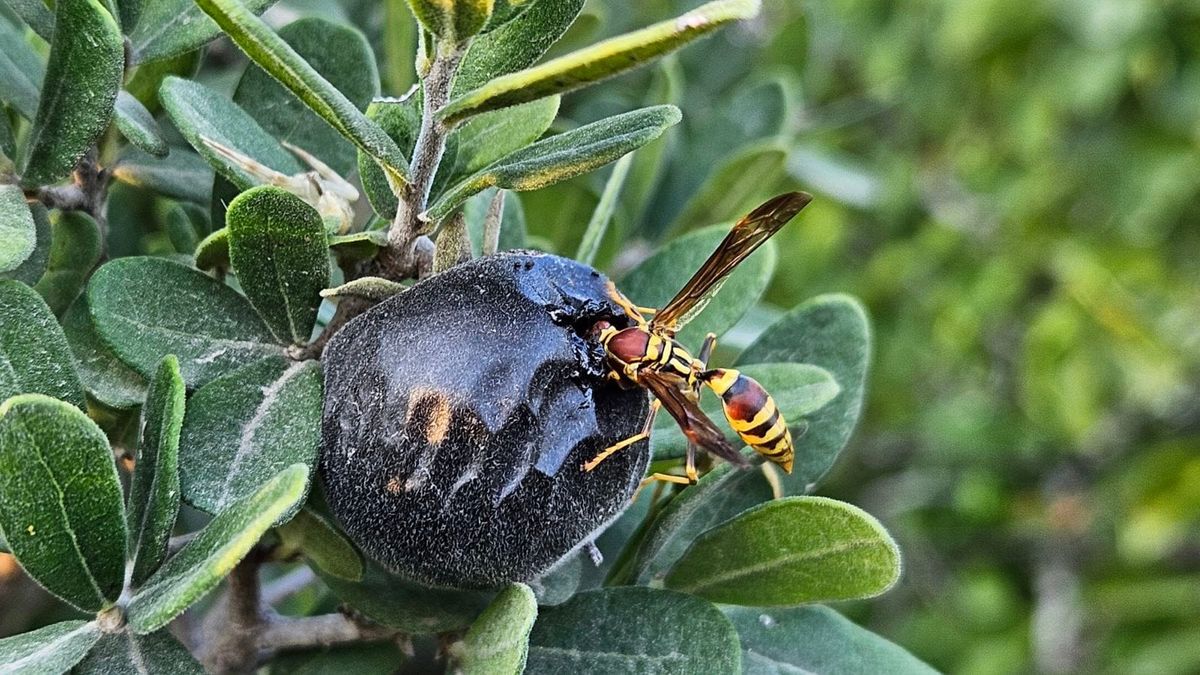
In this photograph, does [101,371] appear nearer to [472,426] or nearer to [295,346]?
[295,346]

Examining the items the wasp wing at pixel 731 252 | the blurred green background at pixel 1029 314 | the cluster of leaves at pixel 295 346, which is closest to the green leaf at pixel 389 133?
the cluster of leaves at pixel 295 346

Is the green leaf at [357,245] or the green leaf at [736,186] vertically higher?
the green leaf at [357,245]

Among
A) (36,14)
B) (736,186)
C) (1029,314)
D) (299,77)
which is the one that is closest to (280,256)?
(299,77)

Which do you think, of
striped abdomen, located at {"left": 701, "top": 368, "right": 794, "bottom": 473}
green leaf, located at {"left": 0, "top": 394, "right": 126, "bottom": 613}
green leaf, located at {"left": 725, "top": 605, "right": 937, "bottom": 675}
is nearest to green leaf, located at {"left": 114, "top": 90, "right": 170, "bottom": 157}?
green leaf, located at {"left": 0, "top": 394, "right": 126, "bottom": 613}

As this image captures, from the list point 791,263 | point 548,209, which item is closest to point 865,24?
point 791,263

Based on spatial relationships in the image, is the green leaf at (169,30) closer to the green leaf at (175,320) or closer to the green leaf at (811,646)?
the green leaf at (175,320)

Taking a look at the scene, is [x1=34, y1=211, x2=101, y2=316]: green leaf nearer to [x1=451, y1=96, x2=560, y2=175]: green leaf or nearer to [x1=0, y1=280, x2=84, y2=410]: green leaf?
[x1=0, y1=280, x2=84, y2=410]: green leaf
